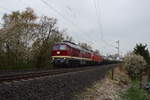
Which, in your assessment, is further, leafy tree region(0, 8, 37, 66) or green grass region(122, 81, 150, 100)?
leafy tree region(0, 8, 37, 66)

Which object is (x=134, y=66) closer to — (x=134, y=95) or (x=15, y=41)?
(x=134, y=95)

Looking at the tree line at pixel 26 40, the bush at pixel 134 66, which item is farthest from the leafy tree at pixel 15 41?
the bush at pixel 134 66

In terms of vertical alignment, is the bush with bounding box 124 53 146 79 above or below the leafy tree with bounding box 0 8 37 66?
below

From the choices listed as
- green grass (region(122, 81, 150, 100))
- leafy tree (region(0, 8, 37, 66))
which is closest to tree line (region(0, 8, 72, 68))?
leafy tree (region(0, 8, 37, 66))

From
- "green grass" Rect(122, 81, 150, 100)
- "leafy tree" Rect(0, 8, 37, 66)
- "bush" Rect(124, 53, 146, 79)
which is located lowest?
"green grass" Rect(122, 81, 150, 100)

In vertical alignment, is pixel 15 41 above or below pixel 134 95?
above

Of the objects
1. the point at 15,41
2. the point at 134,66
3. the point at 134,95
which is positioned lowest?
the point at 134,95

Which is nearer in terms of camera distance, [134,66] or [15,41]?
[15,41]

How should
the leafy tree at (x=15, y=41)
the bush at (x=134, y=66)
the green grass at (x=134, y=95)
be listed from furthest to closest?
the bush at (x=134, y=66) < the leafy tree at (x=15, y=41) < the green grass at (x=134, y=95)

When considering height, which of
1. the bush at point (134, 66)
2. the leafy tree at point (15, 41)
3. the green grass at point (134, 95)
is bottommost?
the green grass at point (134, 95)

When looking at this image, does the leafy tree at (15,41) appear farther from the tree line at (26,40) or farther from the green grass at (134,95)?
the green grass at (134,95)

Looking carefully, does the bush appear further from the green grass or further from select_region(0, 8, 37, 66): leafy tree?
select_region(0, 8, 37, 66): leafy tree

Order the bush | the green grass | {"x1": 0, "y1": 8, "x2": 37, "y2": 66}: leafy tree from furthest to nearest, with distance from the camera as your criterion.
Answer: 1. the bush
2. {"x1": 0, "y1": 8, "x2": 37, "y2": 66}: leafy tree
3. the green grass

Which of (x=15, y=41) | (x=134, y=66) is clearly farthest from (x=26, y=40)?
(x=134, y=66)
